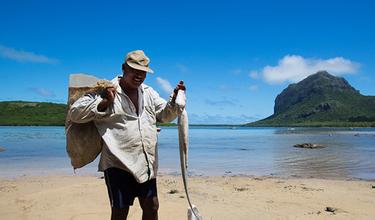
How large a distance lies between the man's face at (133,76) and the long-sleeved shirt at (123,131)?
0.42 ft

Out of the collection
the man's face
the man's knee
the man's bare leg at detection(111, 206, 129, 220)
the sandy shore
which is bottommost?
the sandy shore

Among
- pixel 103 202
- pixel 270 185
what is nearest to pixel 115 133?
pixel 103 202

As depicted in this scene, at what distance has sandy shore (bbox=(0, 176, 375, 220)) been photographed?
7031 millimetres

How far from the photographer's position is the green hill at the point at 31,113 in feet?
456

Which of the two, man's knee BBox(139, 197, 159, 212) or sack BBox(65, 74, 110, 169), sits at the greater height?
sack BBox(65, 74, 110, 169)

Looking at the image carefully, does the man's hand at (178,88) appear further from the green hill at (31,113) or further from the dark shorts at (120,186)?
the green hill at (31,113)

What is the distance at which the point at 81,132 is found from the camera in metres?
3.91

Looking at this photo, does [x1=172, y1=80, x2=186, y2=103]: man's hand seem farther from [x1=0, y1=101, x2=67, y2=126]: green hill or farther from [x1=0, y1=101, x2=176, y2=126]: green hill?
[x1=0, y1=101, x2=67, y2=126]: green hill

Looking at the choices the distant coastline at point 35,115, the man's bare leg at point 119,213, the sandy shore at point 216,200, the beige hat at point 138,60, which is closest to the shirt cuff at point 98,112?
the beige hat at point 138,60

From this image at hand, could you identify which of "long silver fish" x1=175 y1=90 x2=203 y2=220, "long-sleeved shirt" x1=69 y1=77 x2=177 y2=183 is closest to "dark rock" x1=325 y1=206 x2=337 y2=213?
"long silver fish" x1=175 y1=90 x2=203 y2=220

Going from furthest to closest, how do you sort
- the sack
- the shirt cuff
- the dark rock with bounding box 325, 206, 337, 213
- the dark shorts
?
1. the dark rock with bounding box 325, 206, 337, 213
2. the sack
3. the dark shorts
4. the shirt cuff

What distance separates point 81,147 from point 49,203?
4.61m

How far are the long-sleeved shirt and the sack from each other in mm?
122

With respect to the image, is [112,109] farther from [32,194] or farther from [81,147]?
[32,194]
